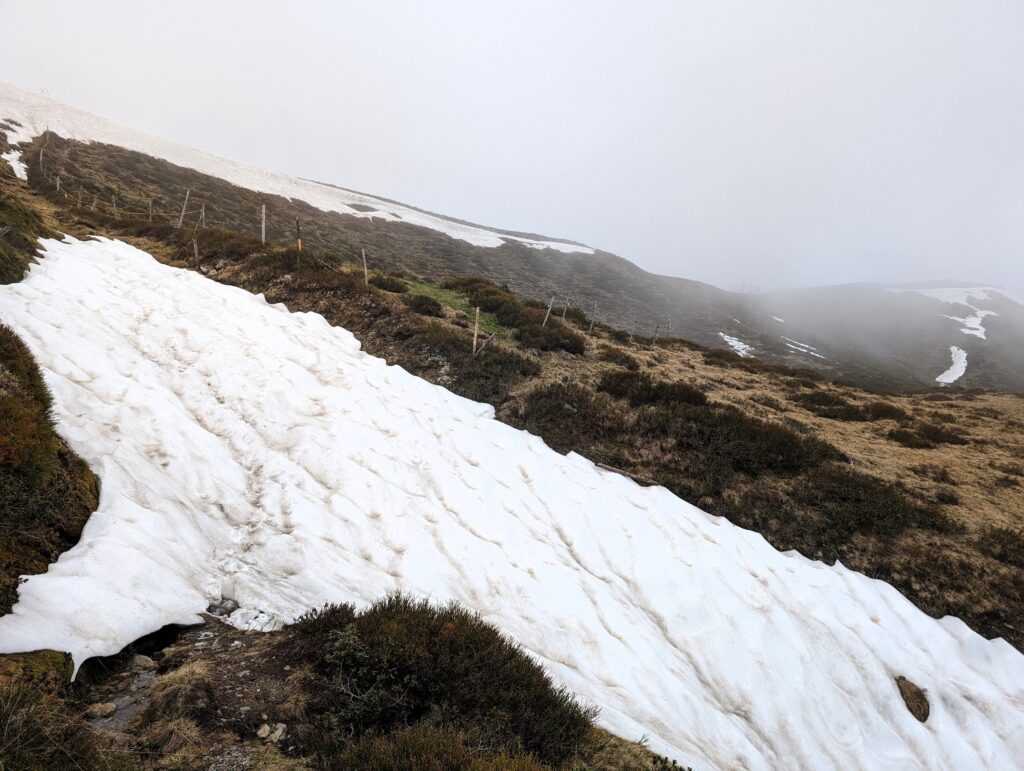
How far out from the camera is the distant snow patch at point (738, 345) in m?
50.7

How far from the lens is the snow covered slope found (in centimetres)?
5209

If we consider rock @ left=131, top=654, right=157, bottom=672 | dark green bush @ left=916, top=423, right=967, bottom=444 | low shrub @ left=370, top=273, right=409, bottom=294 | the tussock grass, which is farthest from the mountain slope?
the tussock grass

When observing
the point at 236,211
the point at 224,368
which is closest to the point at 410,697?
the point at 224,368

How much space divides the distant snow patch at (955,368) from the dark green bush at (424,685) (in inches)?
3179

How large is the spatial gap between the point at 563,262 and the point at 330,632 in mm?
77431

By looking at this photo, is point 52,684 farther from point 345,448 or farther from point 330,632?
point 345,448

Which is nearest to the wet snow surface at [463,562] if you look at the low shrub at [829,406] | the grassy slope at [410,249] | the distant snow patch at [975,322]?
the low shrub at [829,406]

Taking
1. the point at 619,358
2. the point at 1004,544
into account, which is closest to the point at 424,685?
the point at 1004,544

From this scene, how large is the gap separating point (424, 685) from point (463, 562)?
12.5ft

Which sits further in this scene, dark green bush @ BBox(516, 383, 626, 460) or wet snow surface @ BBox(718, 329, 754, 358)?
wet snow surface @ BBox(718, 329, 754, 358)

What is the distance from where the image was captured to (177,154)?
202 feet

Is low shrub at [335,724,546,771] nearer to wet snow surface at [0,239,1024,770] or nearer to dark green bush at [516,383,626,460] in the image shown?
wet snow surface at [0,239,1024,770]

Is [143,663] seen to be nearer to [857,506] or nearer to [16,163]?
[857,506]

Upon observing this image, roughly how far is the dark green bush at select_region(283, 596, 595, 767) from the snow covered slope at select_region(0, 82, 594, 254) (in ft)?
210
